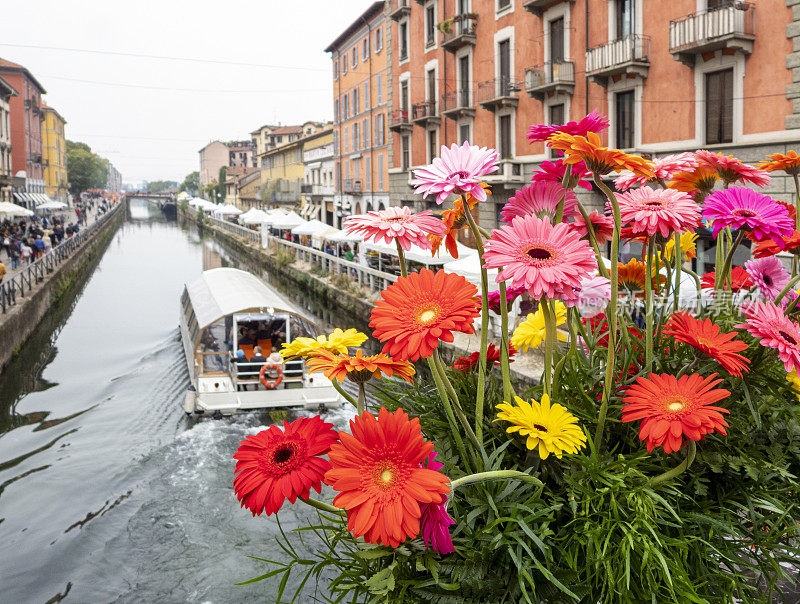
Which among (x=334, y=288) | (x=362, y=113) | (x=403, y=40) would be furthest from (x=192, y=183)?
(x=334, y=288)

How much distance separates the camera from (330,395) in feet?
43.2

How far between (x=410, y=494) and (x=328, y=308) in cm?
2391

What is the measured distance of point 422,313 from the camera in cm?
143

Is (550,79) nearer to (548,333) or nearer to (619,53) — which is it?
(619,53)

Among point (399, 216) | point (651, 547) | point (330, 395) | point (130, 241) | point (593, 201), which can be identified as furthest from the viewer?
point (130, 241)

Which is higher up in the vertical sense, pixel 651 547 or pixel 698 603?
pixel 651 547

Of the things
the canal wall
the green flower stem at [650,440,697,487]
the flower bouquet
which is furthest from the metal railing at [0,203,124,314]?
the green flower stem at [650,440,697,487]

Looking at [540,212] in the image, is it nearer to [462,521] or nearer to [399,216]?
[399,216]

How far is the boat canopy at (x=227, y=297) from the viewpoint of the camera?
1384 cm

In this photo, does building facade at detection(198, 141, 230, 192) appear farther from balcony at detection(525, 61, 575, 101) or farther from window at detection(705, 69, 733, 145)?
window at detection(705, 69, 733, 145)

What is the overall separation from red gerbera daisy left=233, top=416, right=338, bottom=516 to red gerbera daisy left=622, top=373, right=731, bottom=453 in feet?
2.12

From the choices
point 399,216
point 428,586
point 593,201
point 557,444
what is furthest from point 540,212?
point 593,201

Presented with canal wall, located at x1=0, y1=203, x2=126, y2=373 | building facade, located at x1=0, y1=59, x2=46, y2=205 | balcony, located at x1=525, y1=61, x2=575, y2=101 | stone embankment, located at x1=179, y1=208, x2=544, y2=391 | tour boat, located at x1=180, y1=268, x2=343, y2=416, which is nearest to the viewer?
stone embankment, located at x1=179, y1=208, x2=544, y2=391

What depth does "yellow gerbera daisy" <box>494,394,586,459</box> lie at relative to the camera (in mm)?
1478
